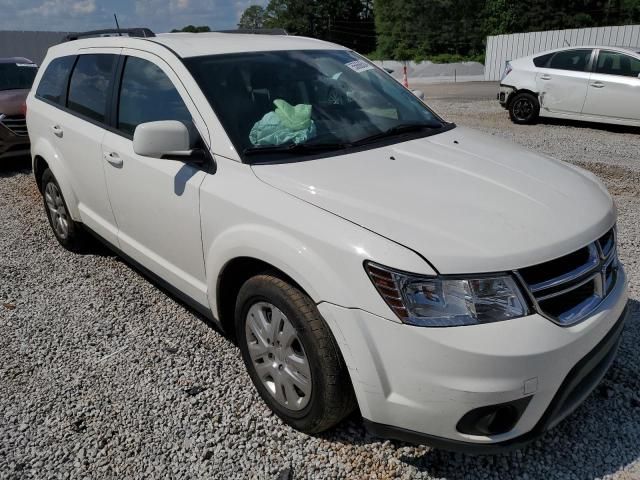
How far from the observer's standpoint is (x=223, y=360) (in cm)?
317

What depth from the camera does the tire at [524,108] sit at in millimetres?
10711

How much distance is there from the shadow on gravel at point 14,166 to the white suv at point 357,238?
18.1 ft

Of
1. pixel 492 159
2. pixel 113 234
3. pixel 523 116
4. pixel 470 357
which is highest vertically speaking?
pixel 492 159

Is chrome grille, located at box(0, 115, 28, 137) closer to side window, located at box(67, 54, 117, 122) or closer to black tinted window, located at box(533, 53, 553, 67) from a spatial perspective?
side window, located at box(67, 54, 117, 122)

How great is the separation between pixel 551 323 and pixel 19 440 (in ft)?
8.13

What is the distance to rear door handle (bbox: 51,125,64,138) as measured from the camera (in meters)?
4.18

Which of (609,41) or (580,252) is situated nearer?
(580,252)

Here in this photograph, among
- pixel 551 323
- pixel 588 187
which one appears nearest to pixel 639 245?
pixel 588 187

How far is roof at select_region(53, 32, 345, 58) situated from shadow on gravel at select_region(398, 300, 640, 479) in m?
2.42

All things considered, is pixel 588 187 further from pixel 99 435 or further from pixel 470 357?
pixel 99 435

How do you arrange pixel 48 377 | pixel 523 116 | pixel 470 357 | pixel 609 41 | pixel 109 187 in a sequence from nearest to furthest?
1. pixel 470 357
2. pixel 48 377
3. pixel 109 187
4. pixel 523 116
5. pixel 609 41

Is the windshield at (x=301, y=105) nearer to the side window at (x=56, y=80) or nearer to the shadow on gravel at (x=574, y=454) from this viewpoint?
the shadow on gravel at (x=574, y=454)

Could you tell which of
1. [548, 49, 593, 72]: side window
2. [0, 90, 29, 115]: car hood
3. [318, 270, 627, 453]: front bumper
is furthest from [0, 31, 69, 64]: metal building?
[318, 270, 627, 453]: front bumper

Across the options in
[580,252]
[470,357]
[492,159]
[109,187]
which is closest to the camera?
[470,357]
